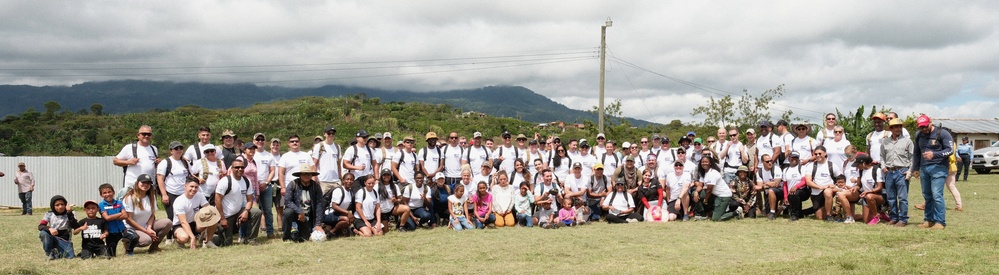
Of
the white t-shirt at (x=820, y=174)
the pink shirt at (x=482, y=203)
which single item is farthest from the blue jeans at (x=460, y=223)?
the white t-shirt at (x=820, y=174)

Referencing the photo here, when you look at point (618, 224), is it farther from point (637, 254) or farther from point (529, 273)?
point (529, 273)

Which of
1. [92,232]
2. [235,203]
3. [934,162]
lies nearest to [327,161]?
[235,203]

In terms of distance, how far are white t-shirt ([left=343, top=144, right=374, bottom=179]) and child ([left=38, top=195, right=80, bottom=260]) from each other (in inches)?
157

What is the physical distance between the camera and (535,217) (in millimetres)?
11250

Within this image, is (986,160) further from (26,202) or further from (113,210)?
(26,202)

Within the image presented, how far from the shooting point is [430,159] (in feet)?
38.8

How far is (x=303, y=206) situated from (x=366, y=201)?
3.42 ft

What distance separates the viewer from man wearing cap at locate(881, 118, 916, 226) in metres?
9.54

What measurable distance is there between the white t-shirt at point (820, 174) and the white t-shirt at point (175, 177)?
9284 millimetres

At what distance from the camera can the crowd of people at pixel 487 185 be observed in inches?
345

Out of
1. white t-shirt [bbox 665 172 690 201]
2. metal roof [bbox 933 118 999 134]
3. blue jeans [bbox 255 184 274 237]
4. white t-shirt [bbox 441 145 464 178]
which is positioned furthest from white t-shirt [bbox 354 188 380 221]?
metal roof [bbox 933 118 999 134]

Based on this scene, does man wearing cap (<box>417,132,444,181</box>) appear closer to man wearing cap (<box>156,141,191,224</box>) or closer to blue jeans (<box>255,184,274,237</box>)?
blue jeans (<box>255,184,274,237</box>)

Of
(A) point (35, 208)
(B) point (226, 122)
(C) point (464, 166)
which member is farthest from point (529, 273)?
(B) point (226, 122)

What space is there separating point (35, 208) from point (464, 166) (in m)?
14.4
